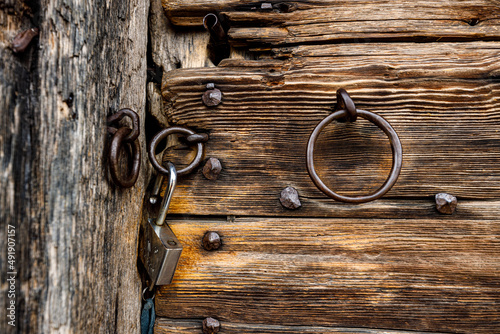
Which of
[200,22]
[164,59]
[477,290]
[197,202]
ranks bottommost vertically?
[477,290]

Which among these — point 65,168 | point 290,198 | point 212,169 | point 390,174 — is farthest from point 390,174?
point 65,168

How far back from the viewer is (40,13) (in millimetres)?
544

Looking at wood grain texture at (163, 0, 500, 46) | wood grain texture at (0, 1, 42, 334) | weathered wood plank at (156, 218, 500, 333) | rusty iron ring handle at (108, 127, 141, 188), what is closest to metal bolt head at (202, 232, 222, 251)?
weathered wood plank at (156, 218, 500, 333)

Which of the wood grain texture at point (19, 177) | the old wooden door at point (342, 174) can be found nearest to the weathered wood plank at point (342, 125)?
the old wooden door at point (342, 174)

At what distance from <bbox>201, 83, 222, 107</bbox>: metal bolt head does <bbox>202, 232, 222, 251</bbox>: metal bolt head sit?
1.14 feet

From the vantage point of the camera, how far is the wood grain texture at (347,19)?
0.83 m

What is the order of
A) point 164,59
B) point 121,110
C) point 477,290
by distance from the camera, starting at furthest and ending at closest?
point 164,59 → point 477,290 → point 121,110

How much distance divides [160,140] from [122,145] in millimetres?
134

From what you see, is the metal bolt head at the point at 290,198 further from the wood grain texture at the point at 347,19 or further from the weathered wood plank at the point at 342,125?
the wood grain texture at the point at 347,19

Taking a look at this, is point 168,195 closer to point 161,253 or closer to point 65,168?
point 161,253

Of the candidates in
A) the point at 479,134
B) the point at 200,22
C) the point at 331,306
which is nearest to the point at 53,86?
the point at 200,22

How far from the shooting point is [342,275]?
0.82 meters

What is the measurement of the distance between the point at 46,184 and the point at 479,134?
983 mm

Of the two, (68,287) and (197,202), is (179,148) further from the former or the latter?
(68,287)
